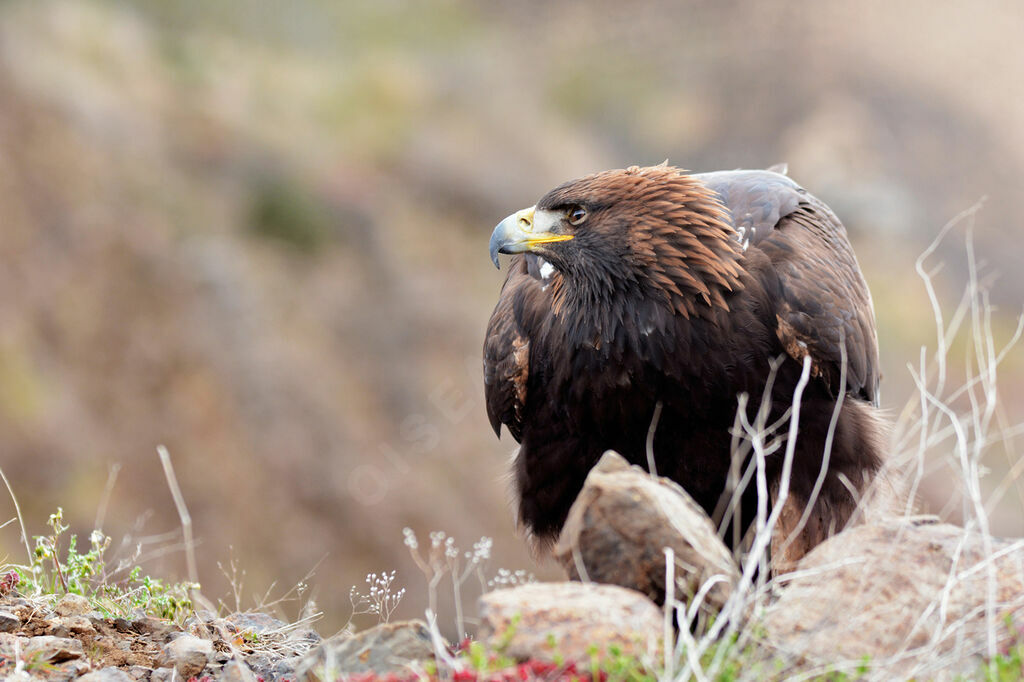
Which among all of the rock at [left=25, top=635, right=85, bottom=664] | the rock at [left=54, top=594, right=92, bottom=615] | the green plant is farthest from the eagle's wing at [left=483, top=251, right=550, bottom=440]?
the rock at [left=25, top=635, right=85, bottom=664]

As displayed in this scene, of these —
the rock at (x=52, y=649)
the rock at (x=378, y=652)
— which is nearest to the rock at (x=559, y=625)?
the rock at (x=378, y=652)

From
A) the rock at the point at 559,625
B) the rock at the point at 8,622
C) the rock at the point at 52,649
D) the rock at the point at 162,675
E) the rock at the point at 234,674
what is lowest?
the rock at the point at 559,625

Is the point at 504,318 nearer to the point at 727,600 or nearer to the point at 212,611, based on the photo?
the point at 212,611

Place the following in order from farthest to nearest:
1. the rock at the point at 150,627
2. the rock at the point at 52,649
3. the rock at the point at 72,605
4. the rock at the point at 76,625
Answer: the rock at the point at 150,627
the rock at the point at 72,605
the rock at the point at 76,625
the rock at the point at 52,649

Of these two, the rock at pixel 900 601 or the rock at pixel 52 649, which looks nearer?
the rock at pixel 900 601

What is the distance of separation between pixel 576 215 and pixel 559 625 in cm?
234

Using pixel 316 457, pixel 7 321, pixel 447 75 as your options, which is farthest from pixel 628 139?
pixel 7 321

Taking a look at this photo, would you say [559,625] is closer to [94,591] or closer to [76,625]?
[76,625]

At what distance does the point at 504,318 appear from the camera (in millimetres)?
5668

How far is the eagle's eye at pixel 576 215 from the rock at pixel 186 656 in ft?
7.49

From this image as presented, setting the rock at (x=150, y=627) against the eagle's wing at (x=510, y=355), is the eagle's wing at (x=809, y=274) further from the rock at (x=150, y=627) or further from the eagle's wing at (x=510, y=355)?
the rock at (x=150, y=627)

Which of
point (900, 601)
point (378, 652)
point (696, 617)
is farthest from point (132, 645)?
point (900, 601)

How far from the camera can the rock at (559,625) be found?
2.96 metres

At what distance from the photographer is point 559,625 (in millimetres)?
2998
